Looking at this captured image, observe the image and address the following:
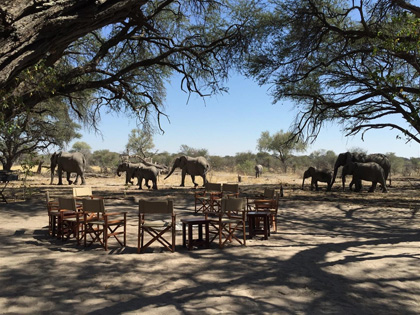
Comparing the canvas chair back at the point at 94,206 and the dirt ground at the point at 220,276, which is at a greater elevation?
the canvas chair back at the point at 94,206

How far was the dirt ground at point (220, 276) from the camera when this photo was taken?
392cm

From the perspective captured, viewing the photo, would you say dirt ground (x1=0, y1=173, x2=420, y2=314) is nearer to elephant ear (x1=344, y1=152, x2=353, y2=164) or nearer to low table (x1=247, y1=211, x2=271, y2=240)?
low table (x1=247, y1=211, x2=271, y2=240)

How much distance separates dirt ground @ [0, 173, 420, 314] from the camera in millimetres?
3924

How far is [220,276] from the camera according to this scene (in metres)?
4.88

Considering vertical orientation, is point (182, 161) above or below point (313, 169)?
above

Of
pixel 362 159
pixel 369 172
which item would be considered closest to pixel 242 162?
pixel 362 159

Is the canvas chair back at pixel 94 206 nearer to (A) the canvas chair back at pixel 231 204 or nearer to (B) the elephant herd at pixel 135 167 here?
(A) the canvas chair back at pixel 231 204

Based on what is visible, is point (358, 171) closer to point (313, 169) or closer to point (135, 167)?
point (313, 169)

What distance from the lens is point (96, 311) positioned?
3725mm

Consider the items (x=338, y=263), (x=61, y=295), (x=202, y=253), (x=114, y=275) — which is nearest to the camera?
(x=61, y=295)

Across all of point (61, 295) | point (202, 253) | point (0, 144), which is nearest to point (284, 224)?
point (202, 253)

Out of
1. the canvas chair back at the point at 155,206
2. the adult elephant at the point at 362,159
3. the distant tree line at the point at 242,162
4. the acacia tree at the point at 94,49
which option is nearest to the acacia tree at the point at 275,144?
the distant tree line at the point at 242,162

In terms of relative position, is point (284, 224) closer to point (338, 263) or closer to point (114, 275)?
point (338, 263)

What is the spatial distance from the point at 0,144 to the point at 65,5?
962 inches
